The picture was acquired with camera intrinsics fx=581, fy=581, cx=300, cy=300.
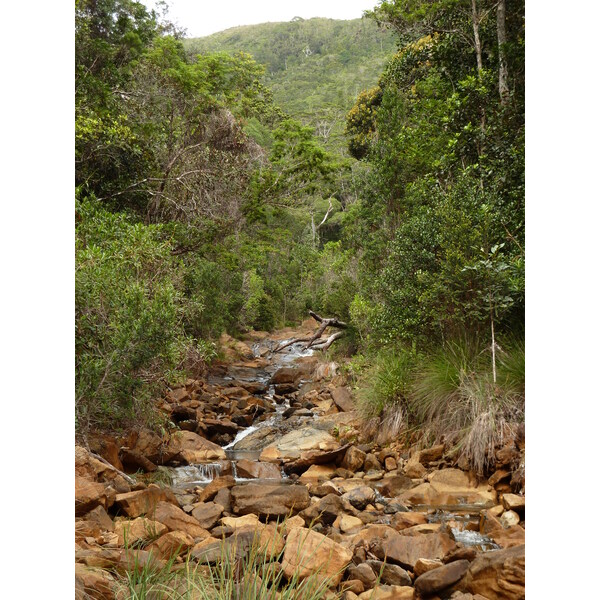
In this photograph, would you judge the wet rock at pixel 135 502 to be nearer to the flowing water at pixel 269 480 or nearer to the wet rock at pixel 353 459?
the flowing water at pixel 269 480

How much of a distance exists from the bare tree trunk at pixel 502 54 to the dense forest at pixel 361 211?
19 millimetres

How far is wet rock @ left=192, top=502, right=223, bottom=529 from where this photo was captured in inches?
176

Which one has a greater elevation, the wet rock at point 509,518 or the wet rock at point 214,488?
the wet rock at point 509,518

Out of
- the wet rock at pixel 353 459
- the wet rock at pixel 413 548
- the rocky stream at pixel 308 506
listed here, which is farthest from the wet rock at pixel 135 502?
the wet rock at pixel 353 459

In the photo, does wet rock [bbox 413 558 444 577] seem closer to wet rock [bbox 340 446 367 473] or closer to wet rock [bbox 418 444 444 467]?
wet rock [bbox 418 444 444 467]

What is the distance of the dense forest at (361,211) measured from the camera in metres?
5.30

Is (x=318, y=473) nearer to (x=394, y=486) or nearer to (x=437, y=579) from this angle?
(x=394, y=486)

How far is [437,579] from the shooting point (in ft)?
10.8

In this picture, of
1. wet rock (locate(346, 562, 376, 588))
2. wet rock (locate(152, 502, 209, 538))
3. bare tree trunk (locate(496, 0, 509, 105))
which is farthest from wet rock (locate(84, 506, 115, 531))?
bare tree trunk (locate(496, 0, 509, 105))

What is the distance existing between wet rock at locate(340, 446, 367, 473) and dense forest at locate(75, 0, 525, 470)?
0.51 meters
